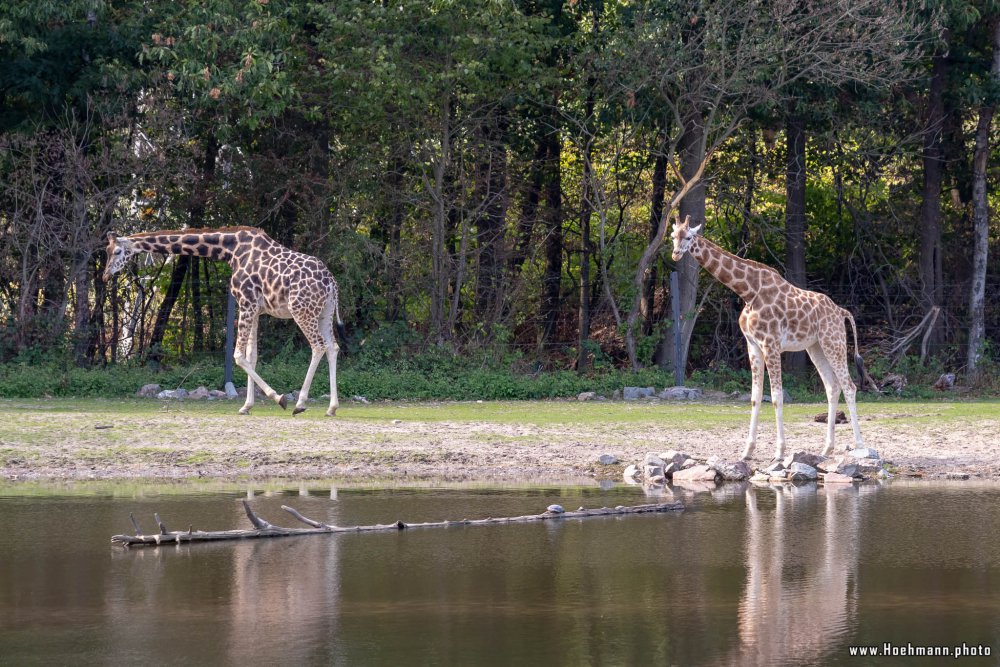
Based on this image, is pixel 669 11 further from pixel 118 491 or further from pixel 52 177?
pixel 118 491

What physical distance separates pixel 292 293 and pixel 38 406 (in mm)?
3999

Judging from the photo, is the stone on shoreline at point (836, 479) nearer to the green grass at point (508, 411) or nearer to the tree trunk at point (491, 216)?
the green grass at point (508, 411)

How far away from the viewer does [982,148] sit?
88.6ft

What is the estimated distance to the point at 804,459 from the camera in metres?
14.4

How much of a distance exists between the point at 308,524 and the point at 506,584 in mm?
2624

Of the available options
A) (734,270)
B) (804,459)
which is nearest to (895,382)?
(734,270)

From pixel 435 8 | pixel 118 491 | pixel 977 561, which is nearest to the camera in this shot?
pixel 977 561

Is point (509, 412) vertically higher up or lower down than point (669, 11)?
lower down

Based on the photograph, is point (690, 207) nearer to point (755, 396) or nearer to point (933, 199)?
point (933, 199)

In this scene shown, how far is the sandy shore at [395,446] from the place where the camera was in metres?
A: 14.6

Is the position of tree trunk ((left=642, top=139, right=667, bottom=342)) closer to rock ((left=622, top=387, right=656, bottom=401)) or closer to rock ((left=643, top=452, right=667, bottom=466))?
rock ((left=622, top=387, right=656, bottom=401))

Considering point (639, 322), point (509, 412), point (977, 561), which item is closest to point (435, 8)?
point (639, 322)

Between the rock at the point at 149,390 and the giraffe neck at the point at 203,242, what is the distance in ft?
10.8

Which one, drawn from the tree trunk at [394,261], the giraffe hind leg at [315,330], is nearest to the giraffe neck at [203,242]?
the giraffe hind leg at [315,330]
